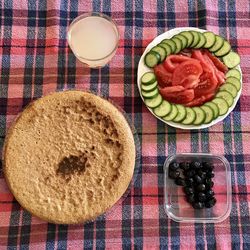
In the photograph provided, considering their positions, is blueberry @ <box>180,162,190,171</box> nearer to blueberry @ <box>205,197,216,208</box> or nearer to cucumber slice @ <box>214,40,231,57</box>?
blueberry @ <box>205,197,216,208</box>

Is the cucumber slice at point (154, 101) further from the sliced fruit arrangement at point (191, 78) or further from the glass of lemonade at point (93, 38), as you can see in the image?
the glass of lemonade at point (93, 38)

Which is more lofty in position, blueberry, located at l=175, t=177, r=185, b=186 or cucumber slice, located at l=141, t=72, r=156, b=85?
cucumber slice, located at l=141, t=72, r=156, b=85

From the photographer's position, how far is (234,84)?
1736mm

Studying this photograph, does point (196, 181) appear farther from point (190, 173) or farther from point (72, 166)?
point (72, 166)

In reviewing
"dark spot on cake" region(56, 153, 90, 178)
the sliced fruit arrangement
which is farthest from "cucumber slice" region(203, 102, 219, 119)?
"dark spot on cake" region(56, 153, 90, 178)

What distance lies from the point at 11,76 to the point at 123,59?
1.46 feet

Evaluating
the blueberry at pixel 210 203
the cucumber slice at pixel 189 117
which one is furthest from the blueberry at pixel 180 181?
the cucumber slice at pixel 189 117

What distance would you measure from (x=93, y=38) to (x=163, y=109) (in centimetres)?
38

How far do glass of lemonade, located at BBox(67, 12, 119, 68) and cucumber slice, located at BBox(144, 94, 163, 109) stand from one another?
0.75 feet

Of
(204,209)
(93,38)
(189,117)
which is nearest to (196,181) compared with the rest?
(204,209)

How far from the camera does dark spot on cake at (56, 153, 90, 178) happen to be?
5.29 feet

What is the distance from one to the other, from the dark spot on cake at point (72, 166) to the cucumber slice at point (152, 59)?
0.43m

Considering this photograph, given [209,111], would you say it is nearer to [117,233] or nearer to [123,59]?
[123,59]

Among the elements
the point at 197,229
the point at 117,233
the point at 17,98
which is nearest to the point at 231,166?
the point at 197,229
